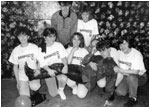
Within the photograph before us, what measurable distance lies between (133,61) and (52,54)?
3.70ft

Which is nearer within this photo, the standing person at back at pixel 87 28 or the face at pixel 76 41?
the face at pixel 76 41

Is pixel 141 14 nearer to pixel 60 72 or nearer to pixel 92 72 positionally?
pixel 92 72

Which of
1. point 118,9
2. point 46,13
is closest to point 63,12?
point 46,13

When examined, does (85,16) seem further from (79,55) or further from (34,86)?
(34,86)

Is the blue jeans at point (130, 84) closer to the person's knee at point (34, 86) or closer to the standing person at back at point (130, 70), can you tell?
the standing person at back at point (130, 70)

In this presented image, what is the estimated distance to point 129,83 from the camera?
3.49 meters

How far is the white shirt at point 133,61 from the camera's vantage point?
346cm

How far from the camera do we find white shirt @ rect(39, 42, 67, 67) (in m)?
3.63

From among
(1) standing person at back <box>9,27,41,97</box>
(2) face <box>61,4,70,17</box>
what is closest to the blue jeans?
(1) standing person at back <box>9,27,41,97</box>

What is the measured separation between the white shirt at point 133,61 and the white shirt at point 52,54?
81 centimetres

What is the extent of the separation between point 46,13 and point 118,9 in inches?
52.0

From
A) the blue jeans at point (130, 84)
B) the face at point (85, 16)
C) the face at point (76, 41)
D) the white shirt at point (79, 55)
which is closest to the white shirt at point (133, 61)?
the blue jeans at point (130, 84)

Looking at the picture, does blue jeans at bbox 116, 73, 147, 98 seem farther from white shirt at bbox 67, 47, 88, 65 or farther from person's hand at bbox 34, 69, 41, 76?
person's hand at bbox 34, 69, 41, 76

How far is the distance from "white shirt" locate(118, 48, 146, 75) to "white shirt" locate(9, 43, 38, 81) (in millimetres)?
1227
